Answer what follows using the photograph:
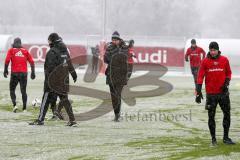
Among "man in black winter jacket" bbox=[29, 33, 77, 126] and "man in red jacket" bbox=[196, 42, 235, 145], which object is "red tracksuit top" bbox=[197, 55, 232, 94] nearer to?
"man in red jacket" bbox=[196, 42, 235, 145]

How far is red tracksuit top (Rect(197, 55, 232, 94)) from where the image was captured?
36.3 feet

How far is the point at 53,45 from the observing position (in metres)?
13.6

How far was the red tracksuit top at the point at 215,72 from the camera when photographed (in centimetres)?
1106

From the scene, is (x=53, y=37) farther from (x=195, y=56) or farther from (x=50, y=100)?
(x=195, y=56)

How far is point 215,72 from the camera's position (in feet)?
36.3

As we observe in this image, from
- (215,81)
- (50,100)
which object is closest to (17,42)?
(50,100)

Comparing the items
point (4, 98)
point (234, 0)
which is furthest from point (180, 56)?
point (234, 0)

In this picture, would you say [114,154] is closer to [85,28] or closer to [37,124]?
[37,124]

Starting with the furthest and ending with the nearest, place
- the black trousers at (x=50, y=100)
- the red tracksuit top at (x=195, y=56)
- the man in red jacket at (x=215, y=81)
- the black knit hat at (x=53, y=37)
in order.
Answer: the red tracksuit top at (x=195, y=56) → the black trousers at (x=50, y=100) → the black knit hat at (x=53, y=37) → the man in red jacket at (x=215, y=81)

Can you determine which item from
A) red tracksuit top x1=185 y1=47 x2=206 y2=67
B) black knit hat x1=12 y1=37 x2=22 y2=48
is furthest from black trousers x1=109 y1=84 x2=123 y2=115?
red tracksuit top x1=185 y1=47 x2=206 y2=67

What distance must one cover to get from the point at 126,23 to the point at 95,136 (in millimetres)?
97281

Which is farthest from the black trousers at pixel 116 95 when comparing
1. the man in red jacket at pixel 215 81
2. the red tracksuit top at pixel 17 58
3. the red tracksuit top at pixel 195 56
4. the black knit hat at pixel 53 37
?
the red tracksuit top at pixel 195 56

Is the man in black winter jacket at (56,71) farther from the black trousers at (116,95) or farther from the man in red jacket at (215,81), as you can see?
the man in red jacket at (215,81)

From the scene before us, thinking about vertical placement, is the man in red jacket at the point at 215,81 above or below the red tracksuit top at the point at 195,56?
above
